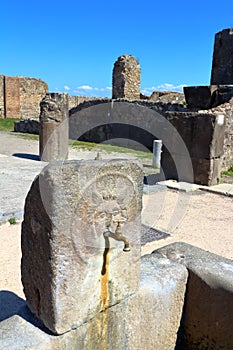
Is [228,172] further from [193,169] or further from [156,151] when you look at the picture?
[156,151]

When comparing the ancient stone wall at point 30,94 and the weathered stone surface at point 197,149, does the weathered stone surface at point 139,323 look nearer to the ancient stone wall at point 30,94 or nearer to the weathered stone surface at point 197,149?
the weathered stone surface at point 197,149

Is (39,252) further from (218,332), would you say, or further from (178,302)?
(218,332)

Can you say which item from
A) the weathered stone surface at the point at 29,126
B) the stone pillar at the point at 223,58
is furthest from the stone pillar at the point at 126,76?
the weathered stone surface at the point at 29,126

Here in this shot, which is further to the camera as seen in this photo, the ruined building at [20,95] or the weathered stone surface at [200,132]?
the ruined building at [20,95]

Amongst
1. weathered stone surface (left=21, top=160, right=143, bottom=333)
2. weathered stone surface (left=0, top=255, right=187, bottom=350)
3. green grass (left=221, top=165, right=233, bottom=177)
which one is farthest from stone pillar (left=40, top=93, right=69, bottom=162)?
weathered stone surface (left=21, top=160, right=143, bottom=333)

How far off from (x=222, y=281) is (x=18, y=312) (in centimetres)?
123

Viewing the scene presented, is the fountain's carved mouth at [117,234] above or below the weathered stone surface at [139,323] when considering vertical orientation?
above

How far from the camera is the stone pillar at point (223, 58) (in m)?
15.9

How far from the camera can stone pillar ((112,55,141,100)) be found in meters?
18.5

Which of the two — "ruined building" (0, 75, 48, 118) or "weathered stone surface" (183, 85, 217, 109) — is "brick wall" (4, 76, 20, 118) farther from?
"weathered stone surface" (183, 85, 217, 109)

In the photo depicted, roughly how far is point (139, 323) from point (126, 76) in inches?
699

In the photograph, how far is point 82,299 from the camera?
1.55m

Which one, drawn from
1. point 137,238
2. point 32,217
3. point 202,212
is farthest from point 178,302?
point 202,212

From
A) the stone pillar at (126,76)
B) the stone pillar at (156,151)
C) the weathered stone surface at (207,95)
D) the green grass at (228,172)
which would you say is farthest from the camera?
the stone pillar at (126,76)
